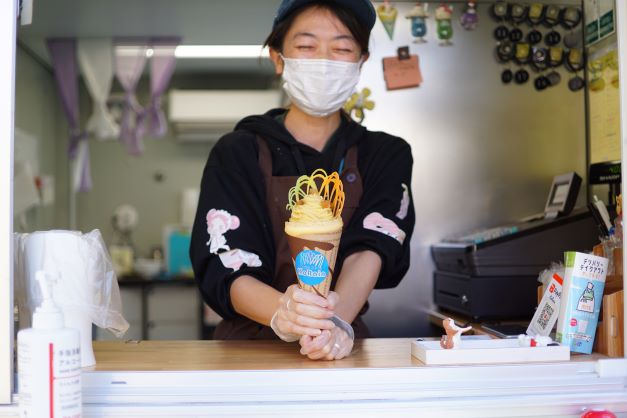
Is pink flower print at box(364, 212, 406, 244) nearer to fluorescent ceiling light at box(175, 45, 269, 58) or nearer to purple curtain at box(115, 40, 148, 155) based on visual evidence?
purple curtain at box(115, 40, 148, 155)

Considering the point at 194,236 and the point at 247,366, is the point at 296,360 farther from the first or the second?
the point at 194,236

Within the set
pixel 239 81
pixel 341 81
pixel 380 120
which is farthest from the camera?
pixel 239 81

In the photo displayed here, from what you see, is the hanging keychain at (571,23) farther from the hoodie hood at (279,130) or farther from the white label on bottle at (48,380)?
Result: the white label on bottle at (48,380)

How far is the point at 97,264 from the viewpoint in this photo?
4.40 feet

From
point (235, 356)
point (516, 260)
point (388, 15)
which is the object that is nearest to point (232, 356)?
point (235, 356)

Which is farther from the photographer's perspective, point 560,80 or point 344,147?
point 560,80

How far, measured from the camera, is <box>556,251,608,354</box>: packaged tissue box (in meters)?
1.43

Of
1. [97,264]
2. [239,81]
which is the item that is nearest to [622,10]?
[97,264]

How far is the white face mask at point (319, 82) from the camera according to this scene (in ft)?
6.36

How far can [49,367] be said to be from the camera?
39.8 inches

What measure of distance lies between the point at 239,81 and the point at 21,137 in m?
2.72

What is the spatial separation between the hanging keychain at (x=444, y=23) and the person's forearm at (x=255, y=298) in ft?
6.38

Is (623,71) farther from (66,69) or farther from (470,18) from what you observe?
(66,69)

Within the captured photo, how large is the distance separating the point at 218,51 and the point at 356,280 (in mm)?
5467
